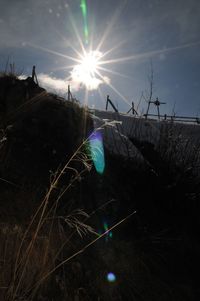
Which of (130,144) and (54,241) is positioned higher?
(130,144)

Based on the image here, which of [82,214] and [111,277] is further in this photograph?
[111,277]

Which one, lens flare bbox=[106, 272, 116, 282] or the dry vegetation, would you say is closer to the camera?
the dry vegetation

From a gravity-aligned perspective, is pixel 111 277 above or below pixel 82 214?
below

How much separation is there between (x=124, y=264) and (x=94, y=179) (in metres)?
1.79

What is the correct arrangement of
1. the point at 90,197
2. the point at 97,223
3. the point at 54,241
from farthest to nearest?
the point at 90,197
the point at 97,223
the point at 54,241

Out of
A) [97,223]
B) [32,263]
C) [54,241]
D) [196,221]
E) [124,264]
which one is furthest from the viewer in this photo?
[196,221]

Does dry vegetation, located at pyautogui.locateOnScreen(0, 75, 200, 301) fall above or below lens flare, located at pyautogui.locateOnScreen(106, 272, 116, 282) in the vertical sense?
above

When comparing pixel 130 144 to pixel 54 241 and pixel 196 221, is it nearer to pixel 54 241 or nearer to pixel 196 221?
pixel 196 221

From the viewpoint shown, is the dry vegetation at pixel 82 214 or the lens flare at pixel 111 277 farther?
the lens flare at pixel 111 277

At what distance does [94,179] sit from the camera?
483cm

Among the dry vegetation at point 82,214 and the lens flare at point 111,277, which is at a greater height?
the dry vegetation at point 82,214

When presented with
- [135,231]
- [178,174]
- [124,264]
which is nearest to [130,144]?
[178,174]

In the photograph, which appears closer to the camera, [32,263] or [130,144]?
[32,263]

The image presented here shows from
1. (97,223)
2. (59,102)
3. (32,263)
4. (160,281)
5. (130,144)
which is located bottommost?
(160,281)
